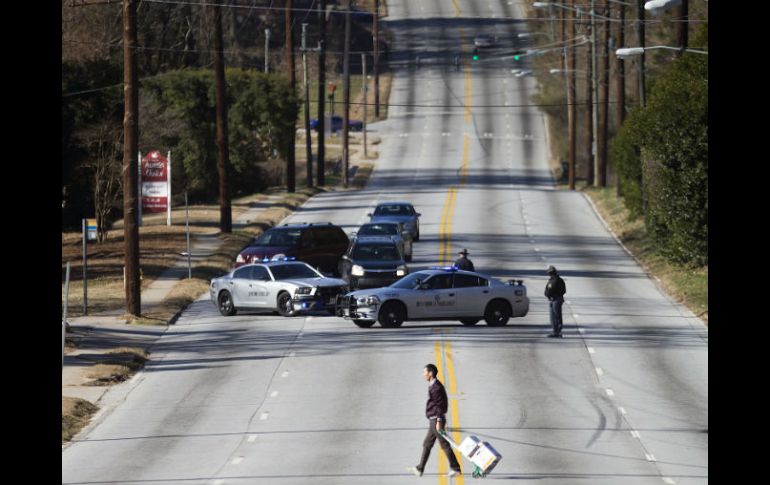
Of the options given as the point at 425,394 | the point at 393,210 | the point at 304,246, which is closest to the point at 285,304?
the point at 304,246

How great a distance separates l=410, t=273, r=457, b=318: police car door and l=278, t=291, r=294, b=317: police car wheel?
169 inches

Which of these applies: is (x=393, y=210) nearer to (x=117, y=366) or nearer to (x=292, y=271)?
(x=292, y=271)

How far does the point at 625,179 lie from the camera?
59.0 meters

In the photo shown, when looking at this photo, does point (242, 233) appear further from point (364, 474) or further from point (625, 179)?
point (364, 474)

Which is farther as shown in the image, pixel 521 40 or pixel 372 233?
pixel 521 40

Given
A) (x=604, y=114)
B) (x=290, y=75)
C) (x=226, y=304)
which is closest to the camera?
(x=226, y=304)

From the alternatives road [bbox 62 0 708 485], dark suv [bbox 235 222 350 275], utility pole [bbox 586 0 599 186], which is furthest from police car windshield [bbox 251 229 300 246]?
utility pole [bbox 586 0 599 186]

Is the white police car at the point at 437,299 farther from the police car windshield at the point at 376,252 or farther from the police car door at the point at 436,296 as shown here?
the police car windshield at the point at 376,252

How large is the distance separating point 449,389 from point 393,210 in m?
28.4

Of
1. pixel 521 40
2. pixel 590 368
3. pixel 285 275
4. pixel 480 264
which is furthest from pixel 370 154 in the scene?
pixel 590 368

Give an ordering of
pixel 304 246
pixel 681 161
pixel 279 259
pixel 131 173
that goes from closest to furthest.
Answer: pixel 131 173 → pixel 279 259 → pixel 304 246 → pixel 681 161

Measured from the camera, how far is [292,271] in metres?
38.3
